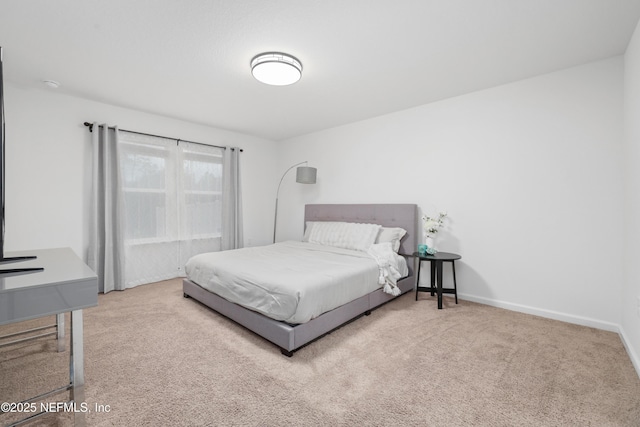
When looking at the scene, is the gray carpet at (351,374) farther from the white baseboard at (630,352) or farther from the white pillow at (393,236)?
the white pillow at (393,236)

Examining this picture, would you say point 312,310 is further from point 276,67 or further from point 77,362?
point 276,67

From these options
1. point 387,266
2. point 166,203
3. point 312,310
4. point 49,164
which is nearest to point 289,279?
point 312,310

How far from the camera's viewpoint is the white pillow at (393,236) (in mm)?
3605

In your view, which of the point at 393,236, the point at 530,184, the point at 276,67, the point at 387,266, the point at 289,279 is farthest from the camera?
the point at 393,236

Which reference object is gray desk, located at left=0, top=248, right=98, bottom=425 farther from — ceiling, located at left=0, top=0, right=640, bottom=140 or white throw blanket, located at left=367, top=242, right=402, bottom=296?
white throw blanket, located at left=367, top=242, right=402, bottom=296

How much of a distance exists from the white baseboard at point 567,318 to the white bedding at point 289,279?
947 millimetres

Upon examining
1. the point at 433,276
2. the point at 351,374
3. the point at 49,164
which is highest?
the point at 49,164

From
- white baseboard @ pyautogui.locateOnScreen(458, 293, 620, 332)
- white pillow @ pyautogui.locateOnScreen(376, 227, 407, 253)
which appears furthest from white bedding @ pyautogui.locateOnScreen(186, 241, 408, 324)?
white baseboard @ pyautogui.locateOnScreen(458, 293, 620, 332)

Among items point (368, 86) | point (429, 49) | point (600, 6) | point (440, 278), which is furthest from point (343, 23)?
point (440, 278)

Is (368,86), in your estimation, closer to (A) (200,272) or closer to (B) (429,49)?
(B) (429,49)

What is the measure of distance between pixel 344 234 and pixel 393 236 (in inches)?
27.5

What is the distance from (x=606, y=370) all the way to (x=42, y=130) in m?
5.82

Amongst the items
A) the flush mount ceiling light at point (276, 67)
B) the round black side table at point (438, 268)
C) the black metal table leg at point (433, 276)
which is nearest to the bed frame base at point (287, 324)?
the round black side table at point (438, 268)

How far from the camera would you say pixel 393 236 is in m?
3.63
